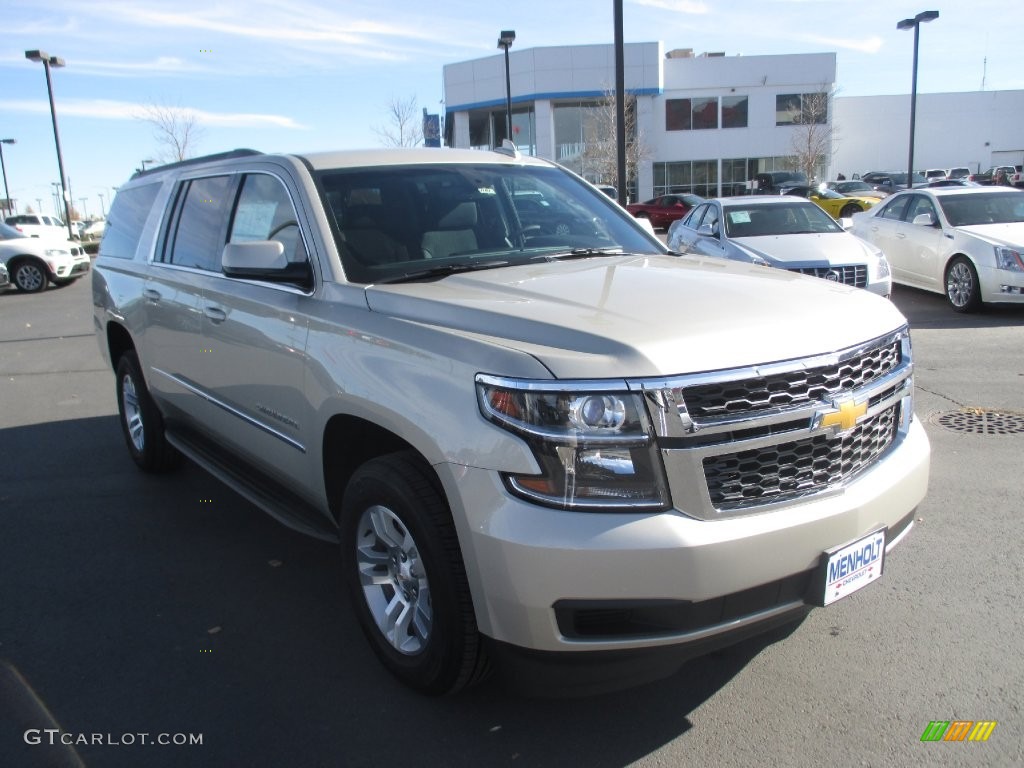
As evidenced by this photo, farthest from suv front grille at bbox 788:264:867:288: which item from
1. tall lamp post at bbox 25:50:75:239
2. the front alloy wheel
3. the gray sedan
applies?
tall lamp post at bbox 25:50:75:239

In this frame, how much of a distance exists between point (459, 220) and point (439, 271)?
0.52m

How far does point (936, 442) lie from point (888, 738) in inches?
137

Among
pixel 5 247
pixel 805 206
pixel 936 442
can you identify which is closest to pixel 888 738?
pixel 936 442

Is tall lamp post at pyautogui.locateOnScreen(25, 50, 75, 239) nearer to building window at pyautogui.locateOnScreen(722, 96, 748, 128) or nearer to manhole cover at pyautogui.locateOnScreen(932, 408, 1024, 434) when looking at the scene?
manhole cover at pyautogui.locateOnScreen(932, 408, 1024, 434)

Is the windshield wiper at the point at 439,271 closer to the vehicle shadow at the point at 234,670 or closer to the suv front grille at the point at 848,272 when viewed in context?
the vehicle shadow at the point at 234,670

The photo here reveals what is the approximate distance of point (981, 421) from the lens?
20.0 ft

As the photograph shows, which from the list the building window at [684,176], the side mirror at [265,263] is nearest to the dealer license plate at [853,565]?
the side mirror at [265,263]

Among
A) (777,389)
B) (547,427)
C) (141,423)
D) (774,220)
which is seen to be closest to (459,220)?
(547,427)

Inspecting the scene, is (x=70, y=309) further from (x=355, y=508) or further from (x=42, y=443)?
(x=355, y=508)

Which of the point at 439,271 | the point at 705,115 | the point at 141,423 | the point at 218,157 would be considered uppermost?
the point at 705,115

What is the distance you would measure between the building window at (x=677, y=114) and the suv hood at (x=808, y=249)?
4403 cm

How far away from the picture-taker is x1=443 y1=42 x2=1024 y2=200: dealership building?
1953 inches

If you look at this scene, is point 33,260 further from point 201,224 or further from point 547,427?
point 547,427

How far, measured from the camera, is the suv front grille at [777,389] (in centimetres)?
235
